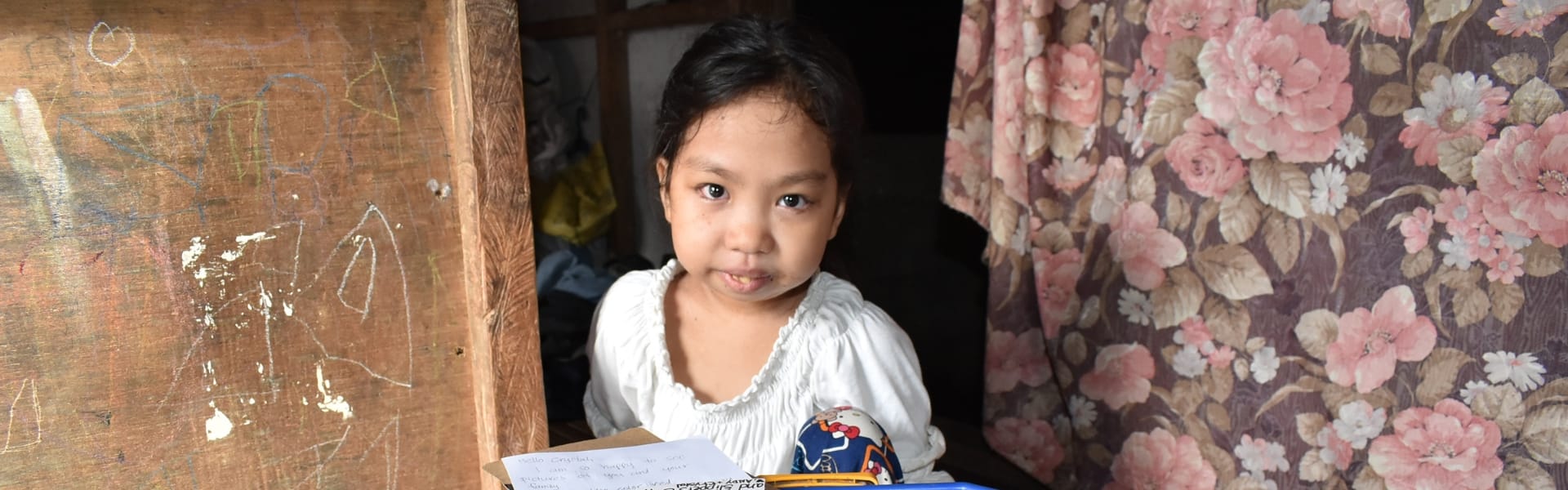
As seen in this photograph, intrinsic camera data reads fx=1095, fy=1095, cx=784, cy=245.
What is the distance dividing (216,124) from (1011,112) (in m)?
1.27

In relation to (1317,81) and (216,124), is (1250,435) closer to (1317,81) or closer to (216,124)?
(1317,81)

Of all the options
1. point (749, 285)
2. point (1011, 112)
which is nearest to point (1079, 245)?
point (1011, 112)

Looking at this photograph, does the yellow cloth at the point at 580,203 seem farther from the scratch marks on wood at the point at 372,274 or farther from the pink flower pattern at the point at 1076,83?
the scratch marks on wood at the point at 372,274

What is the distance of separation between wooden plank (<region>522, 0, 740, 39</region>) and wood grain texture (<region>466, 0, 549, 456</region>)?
113 centimetres

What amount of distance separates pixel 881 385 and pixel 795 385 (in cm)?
11

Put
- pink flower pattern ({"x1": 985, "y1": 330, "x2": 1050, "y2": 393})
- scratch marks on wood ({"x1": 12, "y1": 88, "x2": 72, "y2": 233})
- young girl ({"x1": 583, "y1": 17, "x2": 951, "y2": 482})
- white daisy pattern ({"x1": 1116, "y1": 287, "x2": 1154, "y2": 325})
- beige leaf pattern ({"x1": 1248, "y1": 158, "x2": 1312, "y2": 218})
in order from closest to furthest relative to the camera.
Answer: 1. scratch marks on wood ({"x1": 12, "y1": 88, "x2": 72, "y2": 233})
2. young girl ({"x1": 583, "y1": 17, "x2": 951, "y2": 482})
3. beige leaf pattern ({"x1": 1248, "y1": 158, "x2": 1312, "y2": 218})
4. white daisy pattern ({"x1": 1116, "y1": 287, "x2": 1154, "y2": 325})
5. pink flower pattern ({"x1": 985, "y1": 330, "x2": 1050, "y2": 393})

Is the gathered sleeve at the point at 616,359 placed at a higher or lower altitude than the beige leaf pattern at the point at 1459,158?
lower

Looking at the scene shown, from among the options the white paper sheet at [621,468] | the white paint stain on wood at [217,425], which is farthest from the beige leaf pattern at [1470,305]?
the white paint stain on wood at [217,425]

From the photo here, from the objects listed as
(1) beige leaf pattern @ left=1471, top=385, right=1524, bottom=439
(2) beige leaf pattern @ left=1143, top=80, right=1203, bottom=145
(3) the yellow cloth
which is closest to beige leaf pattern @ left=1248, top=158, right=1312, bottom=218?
(2) beige leaf pattern @ left=1143, top=80, right=1203, bottom=145

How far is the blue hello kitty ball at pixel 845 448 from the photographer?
123 cm

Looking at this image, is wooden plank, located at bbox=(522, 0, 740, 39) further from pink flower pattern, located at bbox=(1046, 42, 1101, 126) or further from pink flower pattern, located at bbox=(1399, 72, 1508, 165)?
pink flower pattern, located at bbox=(1399, 72, 1508, 165)

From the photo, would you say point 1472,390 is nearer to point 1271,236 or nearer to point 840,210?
point 1271,236

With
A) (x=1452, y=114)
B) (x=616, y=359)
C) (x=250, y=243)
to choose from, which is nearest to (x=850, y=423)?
(x=616, y=359)

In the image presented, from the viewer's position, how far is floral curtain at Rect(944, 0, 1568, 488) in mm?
1447
